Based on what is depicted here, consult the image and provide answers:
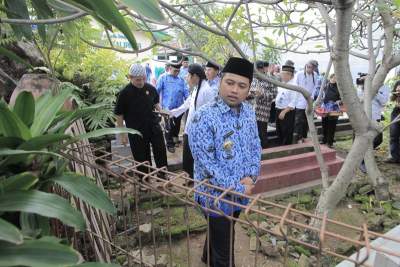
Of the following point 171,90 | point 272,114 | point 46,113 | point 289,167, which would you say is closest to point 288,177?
point 289,167

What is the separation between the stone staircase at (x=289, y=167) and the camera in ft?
15.0

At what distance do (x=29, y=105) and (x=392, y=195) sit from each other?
470 centimetres

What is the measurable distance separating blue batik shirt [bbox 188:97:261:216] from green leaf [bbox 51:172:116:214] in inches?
35.4

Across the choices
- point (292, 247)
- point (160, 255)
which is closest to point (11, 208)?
point (160, 255)

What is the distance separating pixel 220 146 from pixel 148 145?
2290 mm

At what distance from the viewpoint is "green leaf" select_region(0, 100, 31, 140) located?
3.67ft

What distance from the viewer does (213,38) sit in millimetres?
3221

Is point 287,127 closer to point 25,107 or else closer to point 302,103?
point 302,103

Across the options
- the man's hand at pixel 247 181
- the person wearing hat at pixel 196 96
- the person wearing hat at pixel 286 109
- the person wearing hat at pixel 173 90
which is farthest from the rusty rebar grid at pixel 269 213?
the person wearing hat at pixel 286 109

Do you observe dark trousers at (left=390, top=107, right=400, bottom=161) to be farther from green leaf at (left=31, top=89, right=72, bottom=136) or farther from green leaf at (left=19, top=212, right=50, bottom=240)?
green leaf at (left=19, top=212, right=50, bottom=240)

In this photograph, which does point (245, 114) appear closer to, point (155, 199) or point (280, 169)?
point (155, 199)

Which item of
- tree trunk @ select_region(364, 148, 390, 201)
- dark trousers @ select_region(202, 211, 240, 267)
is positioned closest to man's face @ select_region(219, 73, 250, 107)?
dark trousers @ select_region(202, 211, 240, 267)

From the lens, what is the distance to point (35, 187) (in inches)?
47.8

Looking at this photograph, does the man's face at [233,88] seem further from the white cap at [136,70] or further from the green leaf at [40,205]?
the white cap at [136,70]
